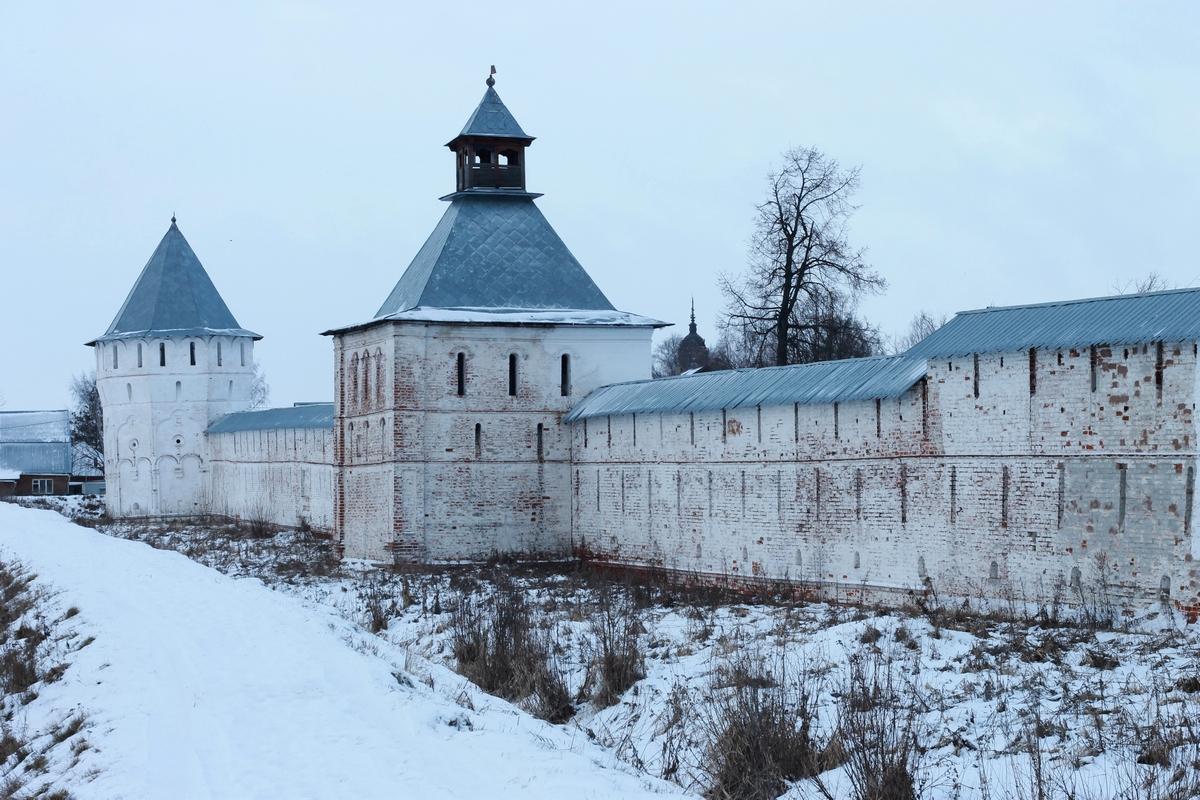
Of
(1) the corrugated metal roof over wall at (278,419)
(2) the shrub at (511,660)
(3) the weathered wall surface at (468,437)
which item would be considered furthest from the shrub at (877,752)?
(1) the corrugated metal roof over wall at (278,419)

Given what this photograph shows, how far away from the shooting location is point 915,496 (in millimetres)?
15883

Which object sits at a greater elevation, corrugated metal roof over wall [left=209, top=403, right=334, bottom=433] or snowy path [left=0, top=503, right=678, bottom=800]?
corrugated metal roof over wall [left=209, top=403, right=334, bottom=433]

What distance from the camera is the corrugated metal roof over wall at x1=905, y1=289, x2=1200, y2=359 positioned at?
43.8ft

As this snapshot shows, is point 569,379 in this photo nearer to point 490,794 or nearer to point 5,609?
point 5,609

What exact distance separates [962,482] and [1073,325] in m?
1.95

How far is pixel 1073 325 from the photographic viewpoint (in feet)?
46.8

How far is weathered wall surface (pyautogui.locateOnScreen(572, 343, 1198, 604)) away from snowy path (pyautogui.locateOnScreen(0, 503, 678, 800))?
17.6ft

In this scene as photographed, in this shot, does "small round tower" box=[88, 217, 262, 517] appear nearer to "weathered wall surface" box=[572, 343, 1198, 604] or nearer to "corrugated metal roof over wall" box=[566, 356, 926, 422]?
"corrugated metal roof over wall" box=[566, 356, 926, 422]

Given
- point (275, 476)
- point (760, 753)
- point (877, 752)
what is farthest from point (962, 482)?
point (275, 476)

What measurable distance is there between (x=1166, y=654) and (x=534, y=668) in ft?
16.1

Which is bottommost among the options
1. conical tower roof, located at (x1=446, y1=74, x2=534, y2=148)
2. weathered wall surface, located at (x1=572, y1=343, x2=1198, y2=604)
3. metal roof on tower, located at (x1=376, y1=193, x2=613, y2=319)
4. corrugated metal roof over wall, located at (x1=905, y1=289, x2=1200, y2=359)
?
weathered wall surface, located at (x1=572, y1=343, x2=1198, y2=604)

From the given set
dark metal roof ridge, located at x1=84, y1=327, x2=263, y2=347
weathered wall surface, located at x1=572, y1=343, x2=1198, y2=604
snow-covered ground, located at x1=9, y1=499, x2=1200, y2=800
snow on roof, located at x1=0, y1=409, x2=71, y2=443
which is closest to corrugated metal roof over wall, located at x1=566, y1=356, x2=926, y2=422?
weathered wall surface, located at x1=572, y1=343, x2=1198, y2=604

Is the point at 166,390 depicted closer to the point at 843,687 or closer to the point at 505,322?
the point at 505,322

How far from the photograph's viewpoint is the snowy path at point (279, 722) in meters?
8.84
